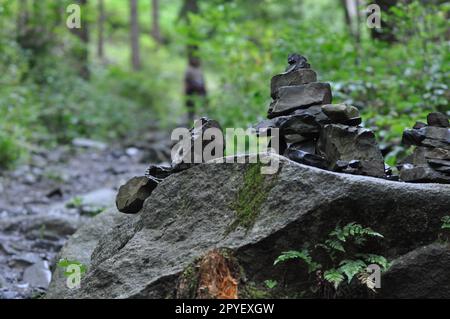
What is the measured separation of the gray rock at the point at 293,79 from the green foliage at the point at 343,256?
5.56 ft

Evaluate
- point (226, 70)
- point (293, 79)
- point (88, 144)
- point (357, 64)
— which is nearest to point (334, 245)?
point (293, 79)

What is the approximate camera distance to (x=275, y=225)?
4434 millimetres

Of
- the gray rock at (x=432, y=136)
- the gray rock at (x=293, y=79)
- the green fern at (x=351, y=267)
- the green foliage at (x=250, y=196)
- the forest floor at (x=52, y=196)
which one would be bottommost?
the forest floor at (x=52, y=196)

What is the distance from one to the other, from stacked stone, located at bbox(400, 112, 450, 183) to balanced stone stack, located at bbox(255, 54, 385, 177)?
0.93 ft

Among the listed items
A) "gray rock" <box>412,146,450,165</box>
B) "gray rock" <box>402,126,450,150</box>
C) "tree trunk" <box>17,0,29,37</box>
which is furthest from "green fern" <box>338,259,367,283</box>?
"tree trunk" <box>17,0,29,37</box>

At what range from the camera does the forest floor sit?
24.0 feet

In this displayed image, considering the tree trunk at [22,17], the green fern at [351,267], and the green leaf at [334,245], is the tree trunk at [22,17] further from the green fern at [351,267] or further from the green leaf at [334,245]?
the green fern at [351,267]

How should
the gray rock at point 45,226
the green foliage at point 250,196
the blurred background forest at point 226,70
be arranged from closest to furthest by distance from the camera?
the green foliage at point 250,196 < the gray rock at point 45,226 < the blurred background forest at point 226,70

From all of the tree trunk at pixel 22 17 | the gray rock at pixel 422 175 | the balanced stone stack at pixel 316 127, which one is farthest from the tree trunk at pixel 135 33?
the gray rock at pixel 422 175

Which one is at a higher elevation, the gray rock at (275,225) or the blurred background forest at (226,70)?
the blurred background forest at (226,70)

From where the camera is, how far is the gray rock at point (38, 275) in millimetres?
6867

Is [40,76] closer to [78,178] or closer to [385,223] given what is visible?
[78,178]

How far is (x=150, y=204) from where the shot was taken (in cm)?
512

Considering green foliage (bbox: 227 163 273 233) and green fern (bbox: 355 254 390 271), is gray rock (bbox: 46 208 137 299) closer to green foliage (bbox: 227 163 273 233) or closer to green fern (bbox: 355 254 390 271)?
green foliage (bbox: 227 163 273 233)
